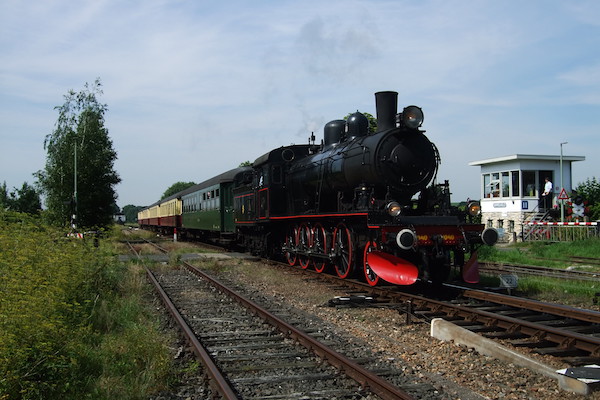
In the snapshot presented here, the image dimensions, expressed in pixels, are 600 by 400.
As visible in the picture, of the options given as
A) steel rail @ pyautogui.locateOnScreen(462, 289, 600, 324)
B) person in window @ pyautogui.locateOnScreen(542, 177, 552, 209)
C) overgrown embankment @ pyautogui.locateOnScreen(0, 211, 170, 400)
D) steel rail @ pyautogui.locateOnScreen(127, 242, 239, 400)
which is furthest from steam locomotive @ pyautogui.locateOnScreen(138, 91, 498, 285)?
person in window @ pyautogui.locateOnScreen(542, 177, 552, 209)

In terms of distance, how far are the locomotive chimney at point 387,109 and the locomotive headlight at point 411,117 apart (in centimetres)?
44

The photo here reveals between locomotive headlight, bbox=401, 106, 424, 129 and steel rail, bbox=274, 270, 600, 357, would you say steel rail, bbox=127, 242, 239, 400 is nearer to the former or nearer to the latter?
steel rail, bbox=274, 270, 600, 357

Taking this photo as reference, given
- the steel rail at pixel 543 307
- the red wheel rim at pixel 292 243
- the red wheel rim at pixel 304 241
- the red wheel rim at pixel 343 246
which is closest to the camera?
the steel rail at pixel 543 307

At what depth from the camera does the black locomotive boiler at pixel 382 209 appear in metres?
8.90

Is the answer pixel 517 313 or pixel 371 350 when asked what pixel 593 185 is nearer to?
pixel 517 313

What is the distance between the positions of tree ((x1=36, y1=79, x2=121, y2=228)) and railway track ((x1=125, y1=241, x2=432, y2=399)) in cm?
2517

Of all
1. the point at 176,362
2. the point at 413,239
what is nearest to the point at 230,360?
the point at 176,362

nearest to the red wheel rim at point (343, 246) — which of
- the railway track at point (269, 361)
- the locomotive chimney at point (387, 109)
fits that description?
the locomotive chimney at point (387, 109)

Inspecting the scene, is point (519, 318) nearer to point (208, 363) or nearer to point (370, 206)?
point (370, 206)

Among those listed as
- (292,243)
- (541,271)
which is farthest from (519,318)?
(292,243)

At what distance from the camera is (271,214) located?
47.5 ft

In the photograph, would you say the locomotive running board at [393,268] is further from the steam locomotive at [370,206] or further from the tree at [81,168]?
the tree at [81,168]

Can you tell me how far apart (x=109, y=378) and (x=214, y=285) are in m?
6.41

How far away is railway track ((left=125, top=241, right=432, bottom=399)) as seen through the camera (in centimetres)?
446
